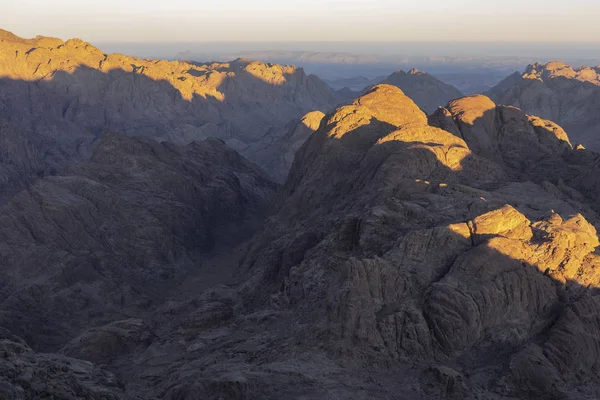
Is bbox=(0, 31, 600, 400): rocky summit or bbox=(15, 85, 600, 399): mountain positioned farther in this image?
bbox=(0, 31, 600, 400): rocky summit

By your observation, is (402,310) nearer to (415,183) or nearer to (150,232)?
(415,183)

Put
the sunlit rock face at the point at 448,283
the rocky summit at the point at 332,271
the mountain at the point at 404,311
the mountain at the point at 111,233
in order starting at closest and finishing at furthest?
1. the mountain at the point at 404,311
2. the rocky summit at the point at 332,271
3. the sunlit rock face at the point at 448,283
4. the mountain at the point at 111,233

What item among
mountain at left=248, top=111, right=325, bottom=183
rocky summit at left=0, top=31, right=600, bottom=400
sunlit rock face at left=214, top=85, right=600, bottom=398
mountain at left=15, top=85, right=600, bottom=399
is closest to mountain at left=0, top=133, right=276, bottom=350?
rocky summit at left=0, top=31, right=600, bottom=400

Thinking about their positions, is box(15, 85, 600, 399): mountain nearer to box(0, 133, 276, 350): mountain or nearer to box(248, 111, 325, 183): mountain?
box(0, 133, 276, 350): mountain

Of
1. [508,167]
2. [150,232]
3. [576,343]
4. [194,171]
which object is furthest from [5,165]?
[576,343]

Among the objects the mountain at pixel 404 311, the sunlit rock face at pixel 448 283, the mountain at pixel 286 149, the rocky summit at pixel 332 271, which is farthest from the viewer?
the mountain at pixel 286 149

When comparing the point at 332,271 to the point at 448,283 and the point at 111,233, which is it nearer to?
the point at 448,283

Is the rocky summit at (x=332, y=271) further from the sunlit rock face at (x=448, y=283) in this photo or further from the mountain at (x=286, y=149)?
the mountain at (x=286, y=149)

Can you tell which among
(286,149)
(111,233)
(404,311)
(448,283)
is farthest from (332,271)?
(286,149)

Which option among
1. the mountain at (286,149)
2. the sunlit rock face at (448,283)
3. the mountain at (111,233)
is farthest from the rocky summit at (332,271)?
the mountain at (286,149)

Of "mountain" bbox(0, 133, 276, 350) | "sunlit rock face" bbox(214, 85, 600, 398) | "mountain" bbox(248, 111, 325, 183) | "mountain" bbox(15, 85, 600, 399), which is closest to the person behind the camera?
"mountain" bbox(15, 85, 600, 399)

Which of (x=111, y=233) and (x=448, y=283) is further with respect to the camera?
(x=111, y=233)
